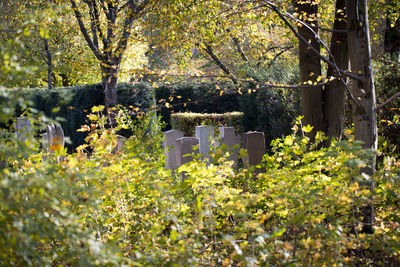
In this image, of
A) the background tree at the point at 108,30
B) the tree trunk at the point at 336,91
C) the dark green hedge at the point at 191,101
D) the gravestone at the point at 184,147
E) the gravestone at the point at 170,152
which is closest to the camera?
the gravestone at the point at 184,147

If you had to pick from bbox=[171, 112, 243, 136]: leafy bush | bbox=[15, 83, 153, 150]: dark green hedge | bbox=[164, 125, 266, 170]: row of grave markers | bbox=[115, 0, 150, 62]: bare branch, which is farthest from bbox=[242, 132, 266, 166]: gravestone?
bbox=[15, 83, 153, 150]: dark green hedge

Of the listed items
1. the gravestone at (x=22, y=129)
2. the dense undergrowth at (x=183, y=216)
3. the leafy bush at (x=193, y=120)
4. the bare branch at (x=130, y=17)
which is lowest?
the dense undergrowth at (x=183, y=216)

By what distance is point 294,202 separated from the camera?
2.86 m

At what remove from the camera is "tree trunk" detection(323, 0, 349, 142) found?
15.6ft

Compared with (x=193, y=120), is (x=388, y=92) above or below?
above

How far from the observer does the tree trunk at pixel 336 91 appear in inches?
187

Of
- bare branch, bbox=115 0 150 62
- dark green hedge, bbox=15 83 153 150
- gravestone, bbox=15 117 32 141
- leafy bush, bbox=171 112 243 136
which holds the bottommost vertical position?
leafy bush, bbox=171 112 243 136

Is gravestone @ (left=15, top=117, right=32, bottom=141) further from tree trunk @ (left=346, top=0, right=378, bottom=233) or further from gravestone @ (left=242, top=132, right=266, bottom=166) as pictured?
tree trunk @ (left=346, top=0, right=378, bottom=233)

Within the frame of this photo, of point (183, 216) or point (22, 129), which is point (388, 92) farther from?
point (22, 129)

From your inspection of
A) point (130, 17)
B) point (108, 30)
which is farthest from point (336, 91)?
point (108, 30)

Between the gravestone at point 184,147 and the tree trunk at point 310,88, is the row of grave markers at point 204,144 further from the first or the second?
the tree trunk at point 310,88

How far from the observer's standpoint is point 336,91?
4816 mm

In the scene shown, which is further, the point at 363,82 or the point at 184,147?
the point at 184,147

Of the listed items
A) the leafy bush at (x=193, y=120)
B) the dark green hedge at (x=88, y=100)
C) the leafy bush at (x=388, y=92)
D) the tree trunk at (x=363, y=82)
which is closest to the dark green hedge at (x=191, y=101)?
the dark green hedge at (x=88, y=100)
